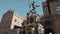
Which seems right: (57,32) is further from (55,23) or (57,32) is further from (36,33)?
(36,33)

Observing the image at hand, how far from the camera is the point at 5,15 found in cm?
4356

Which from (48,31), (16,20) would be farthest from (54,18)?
(16,20)

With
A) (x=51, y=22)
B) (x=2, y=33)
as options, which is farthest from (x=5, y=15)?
(x=51, y=22)

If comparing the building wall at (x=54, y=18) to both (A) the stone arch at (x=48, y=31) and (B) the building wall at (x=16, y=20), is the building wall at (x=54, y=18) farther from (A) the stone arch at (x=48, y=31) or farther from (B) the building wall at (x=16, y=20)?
(B) the building wall at (x=16, y=20)

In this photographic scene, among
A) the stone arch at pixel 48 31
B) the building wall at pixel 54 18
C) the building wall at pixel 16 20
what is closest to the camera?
the building wall at pixel 54 18

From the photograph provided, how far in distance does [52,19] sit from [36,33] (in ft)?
23.6

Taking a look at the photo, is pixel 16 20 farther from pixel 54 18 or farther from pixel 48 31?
pixel 54 18

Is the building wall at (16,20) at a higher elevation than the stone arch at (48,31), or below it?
higher

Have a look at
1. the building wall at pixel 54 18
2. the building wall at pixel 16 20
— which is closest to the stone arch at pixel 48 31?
the building wall at pixel 54 18

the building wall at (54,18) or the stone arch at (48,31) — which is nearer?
the building wall at (54,18)

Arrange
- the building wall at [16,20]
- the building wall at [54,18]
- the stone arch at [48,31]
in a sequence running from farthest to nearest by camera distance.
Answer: the building wall at [16,20]
the stone arch at [48,31]
the building wall at [54,18]

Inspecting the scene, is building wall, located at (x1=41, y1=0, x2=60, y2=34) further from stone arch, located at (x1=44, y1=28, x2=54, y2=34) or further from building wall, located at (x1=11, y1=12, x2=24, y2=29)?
building wall, located at (x1=11, y1=12, x2=24, y2=29)

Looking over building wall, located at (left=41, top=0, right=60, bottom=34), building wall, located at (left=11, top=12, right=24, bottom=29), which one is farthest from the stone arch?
building wall, located at (left=11, top=12, right=24, bottom=29)

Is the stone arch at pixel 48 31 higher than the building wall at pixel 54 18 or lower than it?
lower
